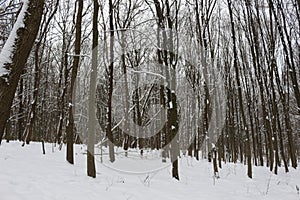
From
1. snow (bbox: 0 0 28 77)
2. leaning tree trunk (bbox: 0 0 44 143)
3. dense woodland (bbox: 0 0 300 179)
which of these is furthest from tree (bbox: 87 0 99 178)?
snow (bbox: 0 0 28 77)

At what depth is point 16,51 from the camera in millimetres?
3607

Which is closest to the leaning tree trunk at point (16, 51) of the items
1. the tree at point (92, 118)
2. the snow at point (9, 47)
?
the snow at point (9, 47)

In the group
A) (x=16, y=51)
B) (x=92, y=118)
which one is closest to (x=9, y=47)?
(x=16, y=51)

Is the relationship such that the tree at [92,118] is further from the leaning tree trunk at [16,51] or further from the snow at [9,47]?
the snow at [9,47]

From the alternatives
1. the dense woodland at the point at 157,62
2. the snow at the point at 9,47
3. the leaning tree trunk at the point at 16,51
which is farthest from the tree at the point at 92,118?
the snow at the point at 9,47

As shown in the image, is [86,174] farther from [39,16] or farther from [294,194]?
[294,194]

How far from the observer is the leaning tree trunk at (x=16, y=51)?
3.49m

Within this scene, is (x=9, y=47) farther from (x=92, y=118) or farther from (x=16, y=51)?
(x=92, y=118)

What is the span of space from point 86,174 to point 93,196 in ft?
7.29

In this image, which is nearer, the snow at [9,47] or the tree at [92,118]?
the snow at [9,47]

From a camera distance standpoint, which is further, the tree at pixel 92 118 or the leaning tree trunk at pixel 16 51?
the tree at pixel 92 118

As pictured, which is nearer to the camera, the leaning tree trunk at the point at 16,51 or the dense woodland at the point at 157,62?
the leaning tree trunk at the point at 16,51

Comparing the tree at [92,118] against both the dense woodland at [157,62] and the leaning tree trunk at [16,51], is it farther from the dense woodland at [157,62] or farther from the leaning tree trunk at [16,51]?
the leaning tree trunk at [16,51]

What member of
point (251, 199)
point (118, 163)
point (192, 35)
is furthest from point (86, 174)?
point (192, 35)
